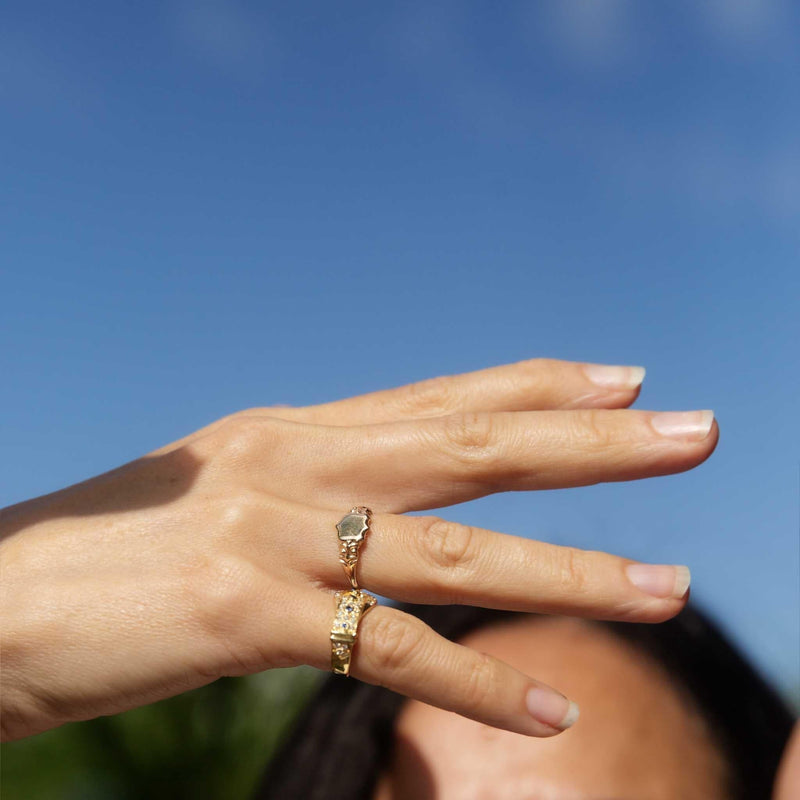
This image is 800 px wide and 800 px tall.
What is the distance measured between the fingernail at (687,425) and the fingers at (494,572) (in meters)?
0.36

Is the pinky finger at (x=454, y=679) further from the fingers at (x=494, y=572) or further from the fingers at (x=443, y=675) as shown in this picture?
the fingers at (x=494, y=572)

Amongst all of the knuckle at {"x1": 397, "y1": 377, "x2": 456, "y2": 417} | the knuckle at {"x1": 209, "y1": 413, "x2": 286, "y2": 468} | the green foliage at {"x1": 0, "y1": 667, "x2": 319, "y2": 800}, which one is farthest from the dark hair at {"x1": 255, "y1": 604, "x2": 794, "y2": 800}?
the green foliage at {"x1": 0, "y1": 667, "x2": 319, "y2": 800}

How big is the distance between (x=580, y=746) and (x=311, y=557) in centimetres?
122

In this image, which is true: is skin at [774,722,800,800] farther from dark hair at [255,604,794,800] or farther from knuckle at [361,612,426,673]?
knuckle at [361,612,426,673]

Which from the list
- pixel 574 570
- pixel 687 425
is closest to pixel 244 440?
pixel 574 570

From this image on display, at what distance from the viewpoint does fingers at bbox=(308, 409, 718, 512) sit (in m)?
2.22

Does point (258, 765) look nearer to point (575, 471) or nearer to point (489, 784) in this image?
point (489, 784)

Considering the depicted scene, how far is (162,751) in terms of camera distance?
21.9ft

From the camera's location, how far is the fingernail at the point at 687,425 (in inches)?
84.7

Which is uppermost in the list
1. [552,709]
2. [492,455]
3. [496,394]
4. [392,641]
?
[496,394]

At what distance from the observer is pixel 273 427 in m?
2.44

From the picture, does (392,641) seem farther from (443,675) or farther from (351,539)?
(351,539)

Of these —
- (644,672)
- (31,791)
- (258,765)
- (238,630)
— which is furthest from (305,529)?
(31,791)

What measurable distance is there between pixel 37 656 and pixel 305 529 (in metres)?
0.73
